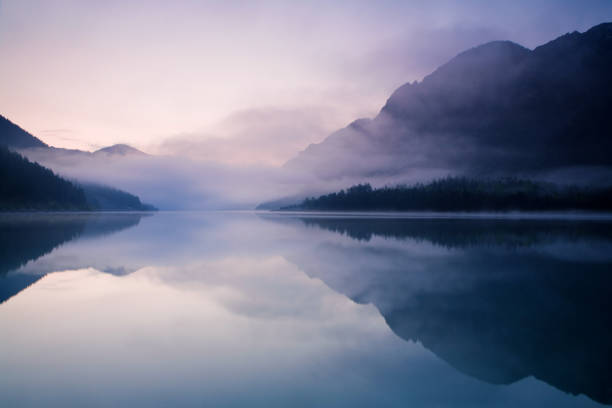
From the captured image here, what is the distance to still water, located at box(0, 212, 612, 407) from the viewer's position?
4785 mm

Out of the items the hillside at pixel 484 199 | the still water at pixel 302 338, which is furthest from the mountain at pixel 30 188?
the still water at pixel 302 338

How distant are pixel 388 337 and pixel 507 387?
2.17 metres

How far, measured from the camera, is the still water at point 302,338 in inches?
188

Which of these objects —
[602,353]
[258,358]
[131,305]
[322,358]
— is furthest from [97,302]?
[602,353]

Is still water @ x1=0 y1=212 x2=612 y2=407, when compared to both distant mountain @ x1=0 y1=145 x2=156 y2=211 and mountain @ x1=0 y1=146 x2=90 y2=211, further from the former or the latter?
mountain @ x1=0 y1=146 x2=90 y2=211

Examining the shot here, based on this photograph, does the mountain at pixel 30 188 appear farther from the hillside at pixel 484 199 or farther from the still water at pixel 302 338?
the still water at pixel 302 338

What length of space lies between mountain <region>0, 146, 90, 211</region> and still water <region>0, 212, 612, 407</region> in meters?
109

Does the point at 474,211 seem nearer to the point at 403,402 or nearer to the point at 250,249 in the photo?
the point at 250,249

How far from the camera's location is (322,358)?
5.86 meters

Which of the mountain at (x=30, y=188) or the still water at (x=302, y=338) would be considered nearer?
the still water at (x=302, y=338)

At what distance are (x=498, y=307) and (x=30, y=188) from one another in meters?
127

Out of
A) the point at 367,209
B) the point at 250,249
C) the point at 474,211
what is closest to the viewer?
the point at 250,249

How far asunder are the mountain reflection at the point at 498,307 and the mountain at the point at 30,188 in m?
114

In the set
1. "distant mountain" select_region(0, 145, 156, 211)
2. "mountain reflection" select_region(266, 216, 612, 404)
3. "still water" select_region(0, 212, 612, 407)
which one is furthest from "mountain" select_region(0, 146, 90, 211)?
"mountain reflection" select_region(266, 216, 612, 404)
